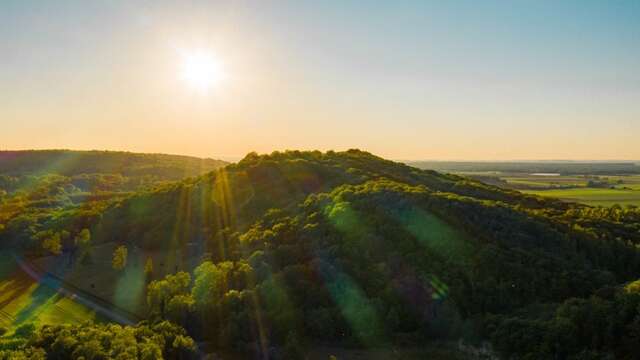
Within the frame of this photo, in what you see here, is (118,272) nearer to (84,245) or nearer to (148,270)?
(148,270)

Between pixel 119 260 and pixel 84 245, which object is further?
pixel 84 245

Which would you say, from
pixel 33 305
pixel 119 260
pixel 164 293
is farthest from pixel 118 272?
pixel 164 293

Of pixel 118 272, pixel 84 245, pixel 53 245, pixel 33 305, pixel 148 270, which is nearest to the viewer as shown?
pixel 33 305

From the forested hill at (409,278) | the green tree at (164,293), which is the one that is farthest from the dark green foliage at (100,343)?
the green tree at (164,293)

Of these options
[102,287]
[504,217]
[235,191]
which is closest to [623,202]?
[504,217]

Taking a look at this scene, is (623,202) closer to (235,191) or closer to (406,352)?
(235,191)

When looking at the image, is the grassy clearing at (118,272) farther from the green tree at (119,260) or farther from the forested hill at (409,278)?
the forested hill at (409,278)

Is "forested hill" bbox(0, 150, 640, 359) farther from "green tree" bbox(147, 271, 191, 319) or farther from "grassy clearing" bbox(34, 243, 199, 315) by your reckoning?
"grassy clearing" bbox(34, 243, 199, 315)
